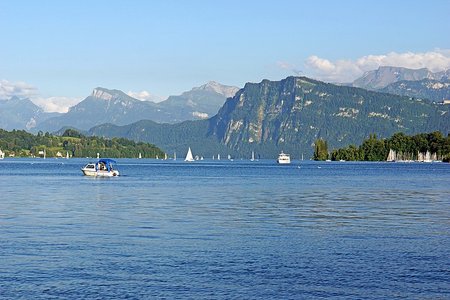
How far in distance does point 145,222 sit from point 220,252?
18.4 metres

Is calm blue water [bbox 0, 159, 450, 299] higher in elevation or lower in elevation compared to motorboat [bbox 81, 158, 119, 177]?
lower

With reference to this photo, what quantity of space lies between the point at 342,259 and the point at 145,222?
2368 centimetres

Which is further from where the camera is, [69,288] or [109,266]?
[109,266]

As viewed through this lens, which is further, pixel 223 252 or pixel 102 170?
pixel 102 170

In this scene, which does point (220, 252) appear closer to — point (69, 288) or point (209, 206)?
point (69, 288)

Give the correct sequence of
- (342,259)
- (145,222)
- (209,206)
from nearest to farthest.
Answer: (342,259) < (145,222) < (209,206)

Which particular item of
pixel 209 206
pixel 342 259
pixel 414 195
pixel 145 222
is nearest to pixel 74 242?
pixel 145 222

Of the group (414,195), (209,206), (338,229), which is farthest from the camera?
(414,195)

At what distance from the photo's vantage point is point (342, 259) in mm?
44875

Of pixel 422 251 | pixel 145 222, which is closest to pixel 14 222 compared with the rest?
pixel 145 222

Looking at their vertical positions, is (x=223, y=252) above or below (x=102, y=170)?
below

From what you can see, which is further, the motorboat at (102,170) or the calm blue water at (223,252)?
the motorboat at (102,170)

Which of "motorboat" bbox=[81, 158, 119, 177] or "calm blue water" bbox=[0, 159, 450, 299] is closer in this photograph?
"calm blue water" bbox=[0, 159, 450, 299]

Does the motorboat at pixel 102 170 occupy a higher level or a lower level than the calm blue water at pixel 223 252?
higher
